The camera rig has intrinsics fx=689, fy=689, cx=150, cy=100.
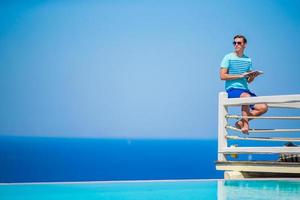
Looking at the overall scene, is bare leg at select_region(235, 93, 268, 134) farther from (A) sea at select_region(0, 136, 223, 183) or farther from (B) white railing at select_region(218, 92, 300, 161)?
(A) sea at select_region(0, 136, 223, 183)

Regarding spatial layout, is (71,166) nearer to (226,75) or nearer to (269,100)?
(226,75)

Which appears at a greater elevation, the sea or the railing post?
the sea

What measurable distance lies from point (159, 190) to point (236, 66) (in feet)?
6.53

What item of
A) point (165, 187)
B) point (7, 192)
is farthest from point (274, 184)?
point (7, 192)

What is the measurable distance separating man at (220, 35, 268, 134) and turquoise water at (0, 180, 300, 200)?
3.66 feet

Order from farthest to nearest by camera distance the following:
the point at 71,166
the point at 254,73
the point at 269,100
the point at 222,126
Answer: the point at 71,166 < the point at 222,126 < the point at 254,73 < the point at 269,100

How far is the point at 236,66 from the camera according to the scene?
5816 millimetres

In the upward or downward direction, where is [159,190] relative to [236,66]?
downward

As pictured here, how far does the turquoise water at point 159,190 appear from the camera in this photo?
3.78 meters

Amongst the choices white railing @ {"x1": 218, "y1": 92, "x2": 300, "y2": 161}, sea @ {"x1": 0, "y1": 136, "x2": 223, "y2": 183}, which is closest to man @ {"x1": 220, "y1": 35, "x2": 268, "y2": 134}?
white railing @ {"x1": 218, "y1": 92, "x2": 300, "y2": 161}

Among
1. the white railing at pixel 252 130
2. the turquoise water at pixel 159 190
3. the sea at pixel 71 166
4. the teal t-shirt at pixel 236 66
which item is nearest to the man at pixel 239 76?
the teal t-shirt at pixel 236 66

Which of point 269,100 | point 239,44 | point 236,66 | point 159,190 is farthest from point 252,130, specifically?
point 159,190

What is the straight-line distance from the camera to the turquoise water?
378 cm

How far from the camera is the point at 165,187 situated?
433cm
